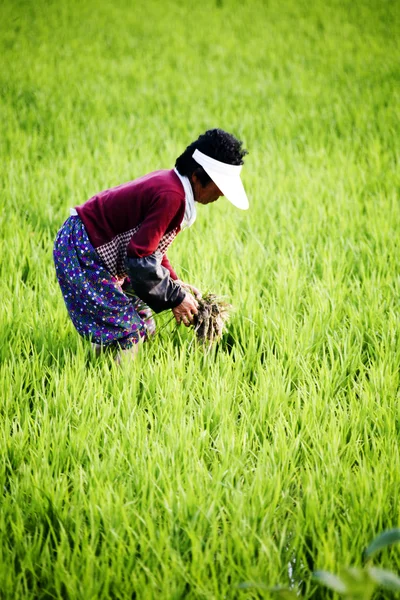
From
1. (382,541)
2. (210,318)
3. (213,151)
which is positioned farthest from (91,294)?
(382,541)

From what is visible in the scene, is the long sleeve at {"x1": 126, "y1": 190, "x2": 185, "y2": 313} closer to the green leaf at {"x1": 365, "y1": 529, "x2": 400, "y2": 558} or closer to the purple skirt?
the purple skirt

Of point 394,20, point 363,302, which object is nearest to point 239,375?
point 363,302

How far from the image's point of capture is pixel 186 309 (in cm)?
190

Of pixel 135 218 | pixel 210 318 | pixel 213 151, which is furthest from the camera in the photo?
pixel 210 318

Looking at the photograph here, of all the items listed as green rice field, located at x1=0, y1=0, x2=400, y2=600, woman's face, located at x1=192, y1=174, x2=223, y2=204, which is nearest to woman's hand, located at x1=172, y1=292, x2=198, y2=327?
green rice field, located at x1=0, y1=0, x2=400, y2=600

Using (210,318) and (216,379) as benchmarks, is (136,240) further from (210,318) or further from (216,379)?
(216,379)

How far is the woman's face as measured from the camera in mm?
1804

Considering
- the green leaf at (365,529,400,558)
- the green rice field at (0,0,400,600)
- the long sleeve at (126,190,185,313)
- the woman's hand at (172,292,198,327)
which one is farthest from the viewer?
the woman's hand at (172,292,198,327)

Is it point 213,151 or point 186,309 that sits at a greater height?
point 213,151

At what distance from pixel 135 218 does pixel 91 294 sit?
317mm

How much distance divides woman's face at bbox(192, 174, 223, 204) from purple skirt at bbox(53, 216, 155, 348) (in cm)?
42

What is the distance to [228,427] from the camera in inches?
68.4

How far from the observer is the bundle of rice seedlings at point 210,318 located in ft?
6.51

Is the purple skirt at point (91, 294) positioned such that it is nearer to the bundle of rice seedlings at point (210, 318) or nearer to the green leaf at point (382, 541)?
the bundle of rice seedlings at point (210, 318)
